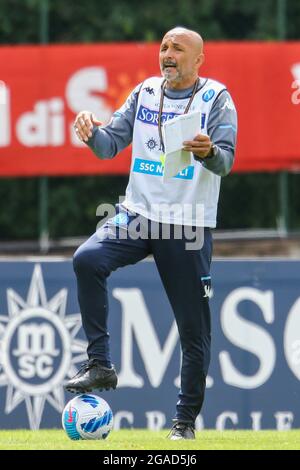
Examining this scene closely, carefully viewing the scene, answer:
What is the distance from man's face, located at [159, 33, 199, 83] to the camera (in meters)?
7.77

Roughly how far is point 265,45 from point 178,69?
26.9 ft

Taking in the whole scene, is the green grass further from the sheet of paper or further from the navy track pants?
the sheet of paper

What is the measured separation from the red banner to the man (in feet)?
25.0

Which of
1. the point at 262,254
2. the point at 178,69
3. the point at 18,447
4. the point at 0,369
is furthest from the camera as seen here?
the point at 262,254

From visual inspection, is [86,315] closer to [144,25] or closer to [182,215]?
[182,215]

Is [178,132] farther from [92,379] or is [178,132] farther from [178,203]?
[92,379]

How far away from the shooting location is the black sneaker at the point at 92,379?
7527mm

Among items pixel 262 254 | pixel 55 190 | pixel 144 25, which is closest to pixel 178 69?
pixel 262 254

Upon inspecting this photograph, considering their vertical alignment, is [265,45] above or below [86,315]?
above

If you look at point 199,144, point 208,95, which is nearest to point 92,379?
point 199,144

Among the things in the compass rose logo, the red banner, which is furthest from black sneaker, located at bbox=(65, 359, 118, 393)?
the red banner

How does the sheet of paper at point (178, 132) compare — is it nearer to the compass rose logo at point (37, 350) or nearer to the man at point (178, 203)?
the man at point (178, 203)

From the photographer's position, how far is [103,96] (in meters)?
15.8

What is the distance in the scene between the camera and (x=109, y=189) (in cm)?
1911
